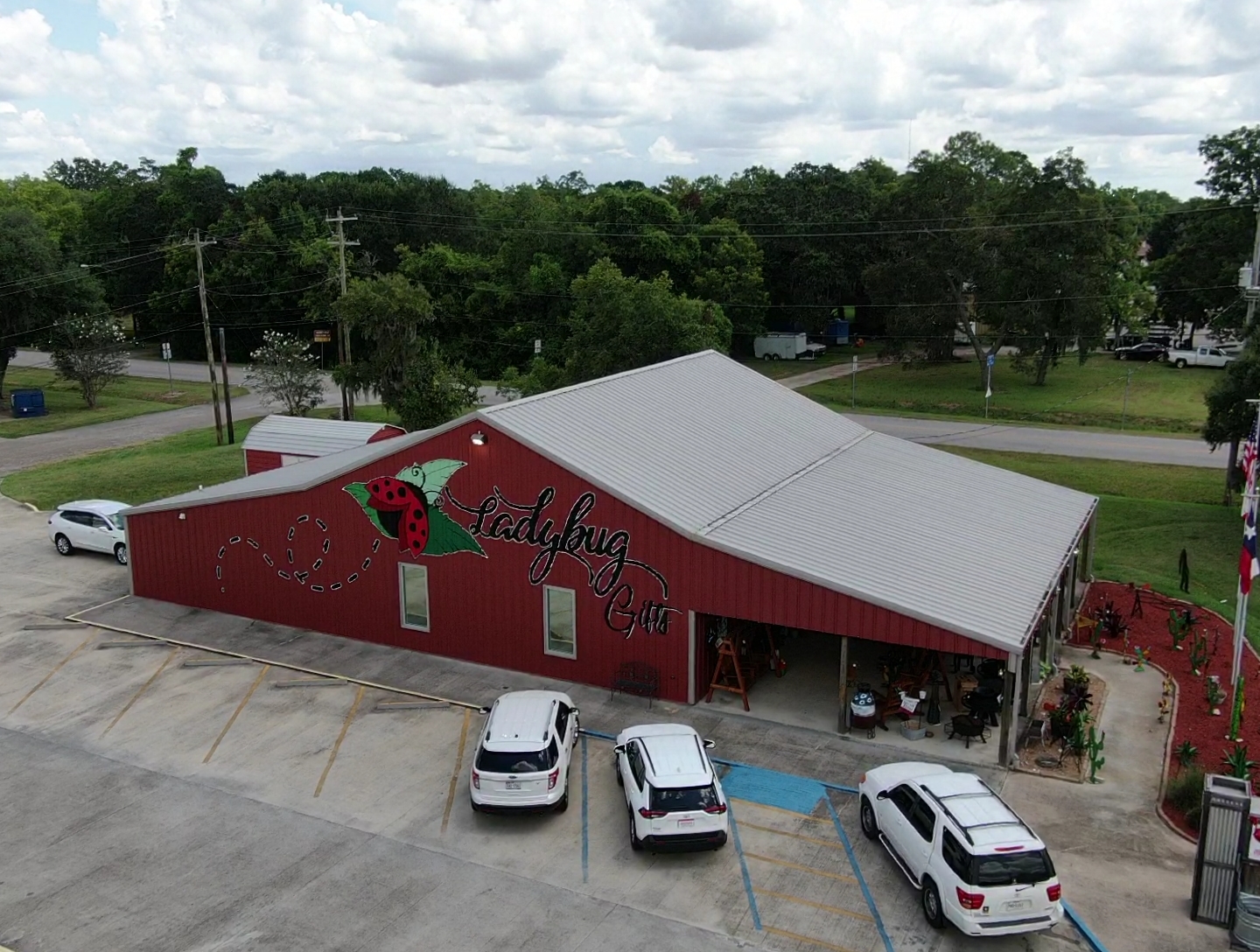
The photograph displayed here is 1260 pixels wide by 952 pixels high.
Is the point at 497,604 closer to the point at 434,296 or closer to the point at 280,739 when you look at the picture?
the point at 280,739

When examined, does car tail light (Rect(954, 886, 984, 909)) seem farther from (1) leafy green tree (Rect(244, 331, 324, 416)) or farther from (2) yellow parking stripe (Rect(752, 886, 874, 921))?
(1) leafy green tree (Rect(244, 331, 324, 416))

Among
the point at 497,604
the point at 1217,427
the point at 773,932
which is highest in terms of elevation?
the point at 1217,427

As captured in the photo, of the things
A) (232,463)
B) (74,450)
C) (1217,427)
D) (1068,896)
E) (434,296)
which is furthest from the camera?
(434,296)

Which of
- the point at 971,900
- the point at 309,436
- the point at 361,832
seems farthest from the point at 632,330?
the point at 971,900

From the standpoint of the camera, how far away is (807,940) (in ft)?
45.5

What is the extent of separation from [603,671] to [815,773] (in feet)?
17.7

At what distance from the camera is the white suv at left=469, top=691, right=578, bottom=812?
16438 mm

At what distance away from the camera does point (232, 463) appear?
1766 inches

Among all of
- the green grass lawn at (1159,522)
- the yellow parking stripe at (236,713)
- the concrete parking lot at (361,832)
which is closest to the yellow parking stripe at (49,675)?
the concrete parking lot at (361,832)

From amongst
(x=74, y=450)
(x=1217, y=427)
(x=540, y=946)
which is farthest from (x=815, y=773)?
A: (x=74, y=450)

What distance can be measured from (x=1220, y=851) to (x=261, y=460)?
3334cm

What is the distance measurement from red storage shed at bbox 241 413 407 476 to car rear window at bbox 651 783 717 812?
23.8 meters

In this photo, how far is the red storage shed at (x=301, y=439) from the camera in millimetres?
37250

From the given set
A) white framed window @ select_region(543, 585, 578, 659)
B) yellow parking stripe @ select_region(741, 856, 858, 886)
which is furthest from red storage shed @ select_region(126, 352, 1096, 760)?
yellow parking stripe @ select_region(741, 856, 858, 886)
